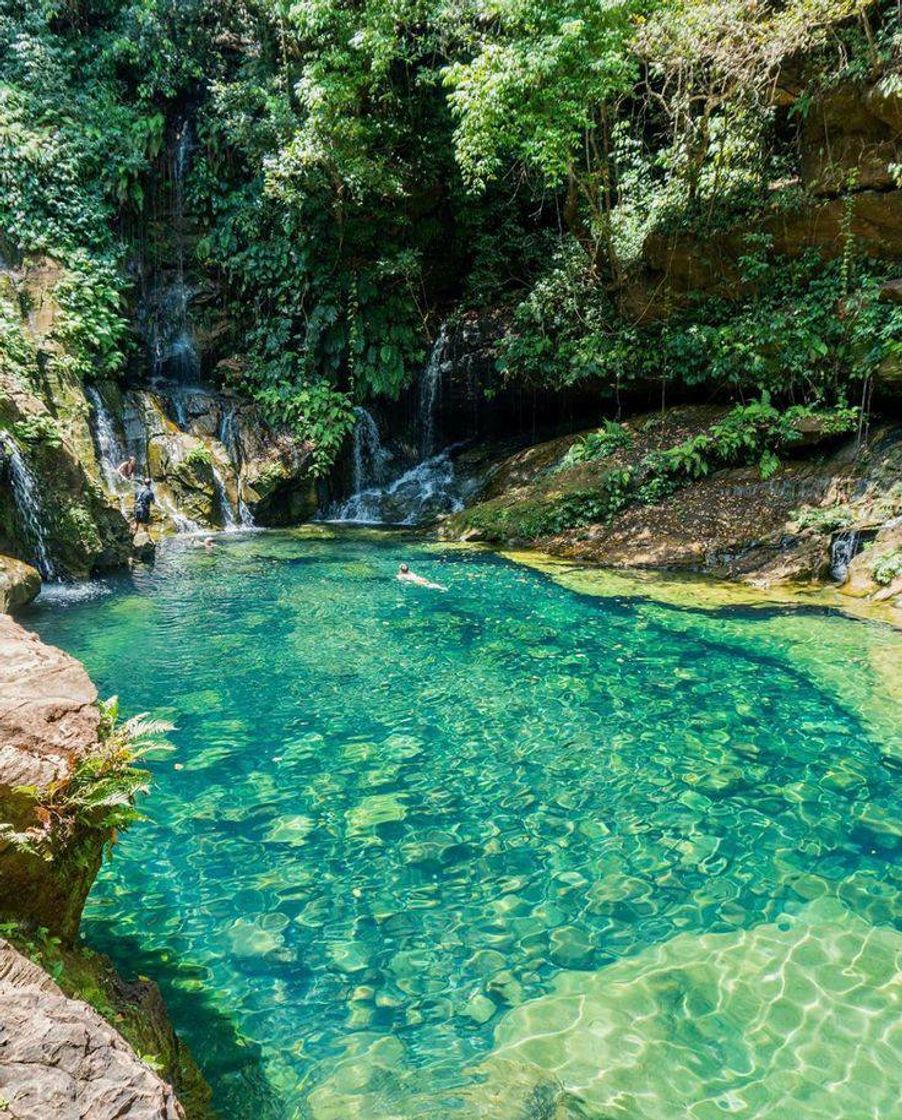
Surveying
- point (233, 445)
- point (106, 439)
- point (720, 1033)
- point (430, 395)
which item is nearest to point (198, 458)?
point (233, 445)

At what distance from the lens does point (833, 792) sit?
5.14m

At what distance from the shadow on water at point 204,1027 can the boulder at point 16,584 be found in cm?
651

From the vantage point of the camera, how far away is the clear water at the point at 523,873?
9.71ft

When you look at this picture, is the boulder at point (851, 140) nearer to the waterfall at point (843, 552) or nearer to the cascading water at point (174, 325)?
the waterfall at point (843, 552)

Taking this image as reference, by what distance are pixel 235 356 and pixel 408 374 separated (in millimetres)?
4728

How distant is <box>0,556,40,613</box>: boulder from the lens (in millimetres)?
9008

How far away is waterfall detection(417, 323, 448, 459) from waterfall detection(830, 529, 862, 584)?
34.7 feet

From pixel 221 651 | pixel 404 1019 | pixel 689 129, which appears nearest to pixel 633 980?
pixel 404 1019

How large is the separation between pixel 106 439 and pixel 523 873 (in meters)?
14.8

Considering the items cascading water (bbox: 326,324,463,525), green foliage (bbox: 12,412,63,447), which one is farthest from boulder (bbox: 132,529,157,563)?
cascading water (bbox: 326,324,463,525)

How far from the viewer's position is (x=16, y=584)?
927cm

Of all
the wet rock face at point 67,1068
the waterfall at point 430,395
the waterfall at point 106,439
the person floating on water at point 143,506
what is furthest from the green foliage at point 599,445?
the wet rock face at point 67,1068

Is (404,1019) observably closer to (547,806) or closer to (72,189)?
(547,806)

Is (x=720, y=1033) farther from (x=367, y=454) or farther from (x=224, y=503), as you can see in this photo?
(x=367, y=454)
